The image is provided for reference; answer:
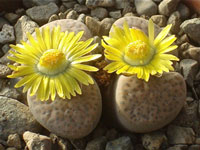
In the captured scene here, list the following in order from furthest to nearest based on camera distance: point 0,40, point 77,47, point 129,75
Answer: point 0,40 < point 77,47 < point 129,75

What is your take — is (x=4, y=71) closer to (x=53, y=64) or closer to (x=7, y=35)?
(x=7, y=35)

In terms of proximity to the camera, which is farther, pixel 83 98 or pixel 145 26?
pixel 145 26

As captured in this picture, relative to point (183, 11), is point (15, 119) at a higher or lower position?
lower

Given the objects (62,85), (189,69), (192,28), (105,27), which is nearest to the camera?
(62,85)

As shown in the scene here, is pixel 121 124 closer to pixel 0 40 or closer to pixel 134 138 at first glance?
pixel 134 138

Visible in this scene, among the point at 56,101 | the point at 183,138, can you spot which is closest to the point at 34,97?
the point at 56,101

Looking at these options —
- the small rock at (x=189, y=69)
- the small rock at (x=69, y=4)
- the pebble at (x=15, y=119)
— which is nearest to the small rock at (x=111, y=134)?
the pebble at (x=15, y=119)

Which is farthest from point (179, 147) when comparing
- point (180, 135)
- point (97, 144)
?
point (97, 144)
